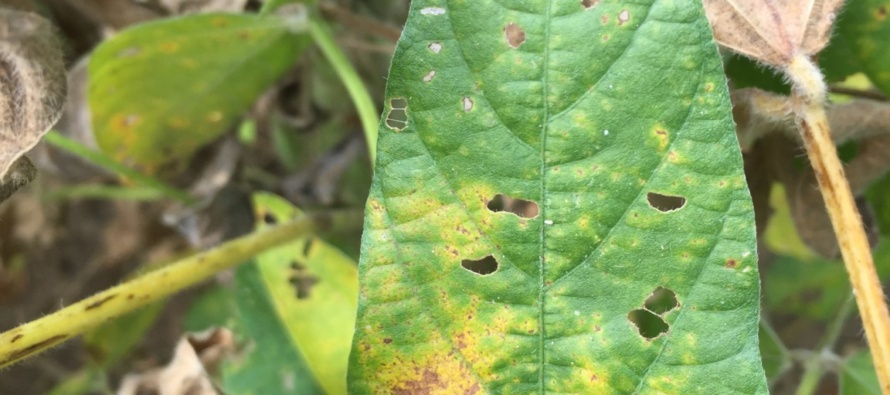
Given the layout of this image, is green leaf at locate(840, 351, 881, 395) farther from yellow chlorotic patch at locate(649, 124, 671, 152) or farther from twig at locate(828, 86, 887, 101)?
yellow chlorotic patch at locate(649, 124, 671, 152)

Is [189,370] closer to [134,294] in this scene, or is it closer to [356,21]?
[134,294]

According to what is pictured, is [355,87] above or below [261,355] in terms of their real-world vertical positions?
above

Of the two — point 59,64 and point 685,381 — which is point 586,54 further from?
point 59,64

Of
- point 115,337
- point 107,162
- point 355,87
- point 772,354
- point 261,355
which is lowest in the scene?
point 115,337

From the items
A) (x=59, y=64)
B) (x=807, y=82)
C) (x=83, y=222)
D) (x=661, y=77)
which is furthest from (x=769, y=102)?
(x=83, y=222)

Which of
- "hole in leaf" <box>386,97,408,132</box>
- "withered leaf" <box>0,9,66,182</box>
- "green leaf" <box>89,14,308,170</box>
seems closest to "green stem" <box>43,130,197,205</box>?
"green leaf" <box>89,14,308,170</box>

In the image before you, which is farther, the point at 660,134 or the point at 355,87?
the point at 355,87

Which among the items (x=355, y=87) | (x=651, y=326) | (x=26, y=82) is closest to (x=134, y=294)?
(x=26, y=82)
